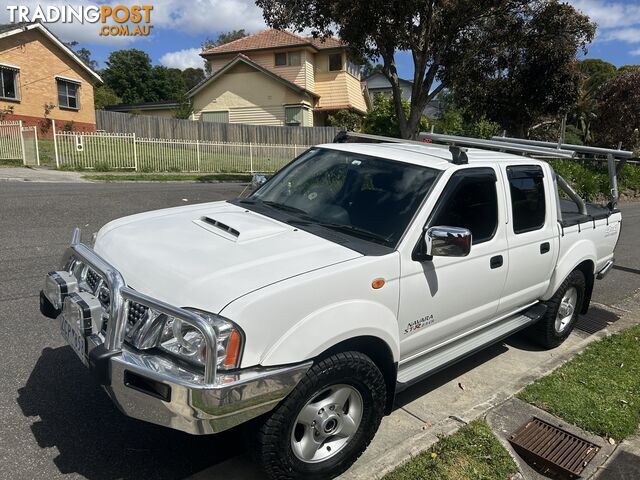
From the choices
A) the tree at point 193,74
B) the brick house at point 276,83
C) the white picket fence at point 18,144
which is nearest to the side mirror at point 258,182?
the white picket fence at point 18,144

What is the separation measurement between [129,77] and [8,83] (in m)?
46.9

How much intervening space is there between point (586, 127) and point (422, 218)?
31.5m

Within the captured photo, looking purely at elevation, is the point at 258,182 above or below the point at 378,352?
above

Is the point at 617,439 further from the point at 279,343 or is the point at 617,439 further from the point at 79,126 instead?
the point at 79,126

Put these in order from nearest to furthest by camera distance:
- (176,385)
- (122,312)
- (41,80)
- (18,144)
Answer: (176,385)
(122,312)
(18,144)
(41,80)

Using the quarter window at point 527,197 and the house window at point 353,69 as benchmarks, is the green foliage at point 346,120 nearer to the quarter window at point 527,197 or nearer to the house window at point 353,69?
the house window at point 353,69

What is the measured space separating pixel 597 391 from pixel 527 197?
169cm

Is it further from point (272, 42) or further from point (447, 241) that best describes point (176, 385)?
point (272, 42)

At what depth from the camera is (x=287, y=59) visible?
3297 centimetres

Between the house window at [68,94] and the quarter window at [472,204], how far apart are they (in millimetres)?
29073

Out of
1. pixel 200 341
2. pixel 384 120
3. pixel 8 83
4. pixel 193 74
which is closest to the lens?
pixel 200 341

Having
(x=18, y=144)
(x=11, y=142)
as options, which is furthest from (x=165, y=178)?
(x=11, y=142)

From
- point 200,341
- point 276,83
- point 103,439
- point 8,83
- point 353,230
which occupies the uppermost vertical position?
point 276,83

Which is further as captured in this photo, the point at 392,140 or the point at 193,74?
the point at 193,74
